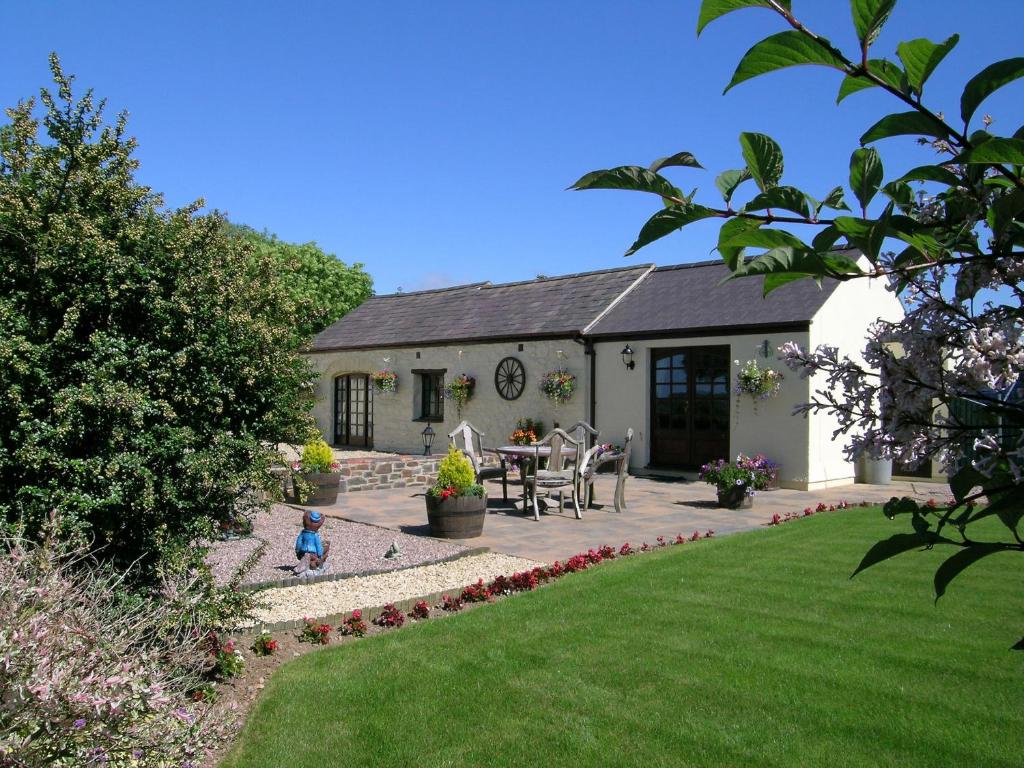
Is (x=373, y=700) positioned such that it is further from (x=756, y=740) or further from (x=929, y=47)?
(x=929, y=47)

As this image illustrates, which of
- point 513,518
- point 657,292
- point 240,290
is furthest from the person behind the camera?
point 657,292

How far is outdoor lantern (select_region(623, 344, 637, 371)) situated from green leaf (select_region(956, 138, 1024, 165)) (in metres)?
15.8

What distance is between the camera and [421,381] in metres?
21.6

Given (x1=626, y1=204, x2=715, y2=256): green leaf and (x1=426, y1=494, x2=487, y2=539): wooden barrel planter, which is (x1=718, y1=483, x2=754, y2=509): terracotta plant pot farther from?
(x1=626, y1=204, x2=715, y2=256): green leaf

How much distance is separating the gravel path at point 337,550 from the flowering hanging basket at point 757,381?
750 cm

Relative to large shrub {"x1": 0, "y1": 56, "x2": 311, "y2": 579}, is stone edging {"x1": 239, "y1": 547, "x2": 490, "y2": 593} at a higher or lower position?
lower

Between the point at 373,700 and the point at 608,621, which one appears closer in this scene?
the point at 373,700

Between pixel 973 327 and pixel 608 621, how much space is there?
15.7ft

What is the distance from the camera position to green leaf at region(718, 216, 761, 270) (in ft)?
4.01

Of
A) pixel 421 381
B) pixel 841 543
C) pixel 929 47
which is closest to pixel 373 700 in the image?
pixel 929 47

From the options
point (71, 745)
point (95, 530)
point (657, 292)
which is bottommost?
point (71, 745)

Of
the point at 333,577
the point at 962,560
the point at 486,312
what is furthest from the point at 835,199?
the point at 486,312

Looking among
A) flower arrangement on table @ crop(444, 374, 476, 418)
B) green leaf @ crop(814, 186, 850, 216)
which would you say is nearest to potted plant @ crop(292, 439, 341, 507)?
flower arrangement on table @ crop(444, 374, 476, 418)

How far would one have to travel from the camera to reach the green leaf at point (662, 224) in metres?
1.22
